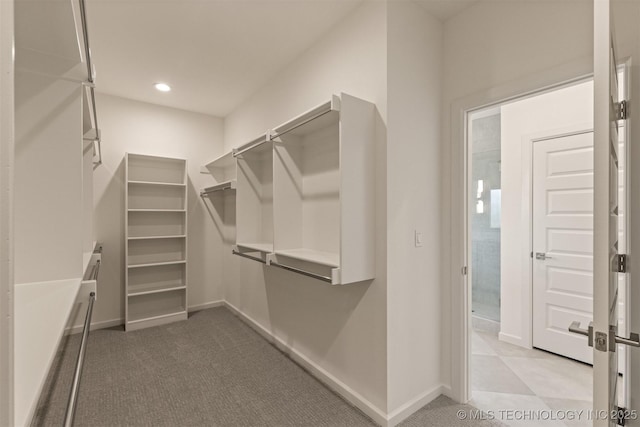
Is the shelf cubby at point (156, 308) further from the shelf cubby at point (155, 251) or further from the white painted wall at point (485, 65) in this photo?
the white painted wall at point (485, 65)

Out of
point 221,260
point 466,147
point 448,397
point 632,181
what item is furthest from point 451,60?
point 221,260

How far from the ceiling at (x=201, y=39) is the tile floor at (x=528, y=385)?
3.01 m

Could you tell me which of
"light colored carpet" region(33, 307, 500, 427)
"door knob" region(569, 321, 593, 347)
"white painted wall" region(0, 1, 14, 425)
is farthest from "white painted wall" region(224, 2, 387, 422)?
"white painted wall" region(0, 1, 14, 425)

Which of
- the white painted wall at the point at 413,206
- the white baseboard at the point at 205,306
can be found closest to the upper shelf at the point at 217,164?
the white baseboard at the point at 205,306

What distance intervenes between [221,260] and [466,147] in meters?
3.55

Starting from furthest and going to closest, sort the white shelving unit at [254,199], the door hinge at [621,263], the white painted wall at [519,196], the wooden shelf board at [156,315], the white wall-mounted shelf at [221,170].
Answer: the white wall-mounted shelf at [221,170]
the wooden shelf board at [156,315]
the white shelving unit at [254,199]
the white painted wall at [519,196]
the door hinge at [621,263]

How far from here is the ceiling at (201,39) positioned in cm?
215

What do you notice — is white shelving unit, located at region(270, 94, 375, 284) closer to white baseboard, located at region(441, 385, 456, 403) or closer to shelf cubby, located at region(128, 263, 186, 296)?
white baseboard, located at region(441, 385, 456, 403)

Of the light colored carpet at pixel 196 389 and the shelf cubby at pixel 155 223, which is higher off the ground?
the shelf cubby at pixel 155 223

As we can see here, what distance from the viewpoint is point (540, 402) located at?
2.19m

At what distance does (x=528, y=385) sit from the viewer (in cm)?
243

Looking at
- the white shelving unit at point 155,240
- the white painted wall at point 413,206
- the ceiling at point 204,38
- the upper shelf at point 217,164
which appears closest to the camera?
the white painted wall at point 413,206

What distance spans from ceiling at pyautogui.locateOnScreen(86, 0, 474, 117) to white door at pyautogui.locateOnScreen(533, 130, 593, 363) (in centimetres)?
179

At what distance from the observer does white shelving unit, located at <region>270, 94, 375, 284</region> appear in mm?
1891
